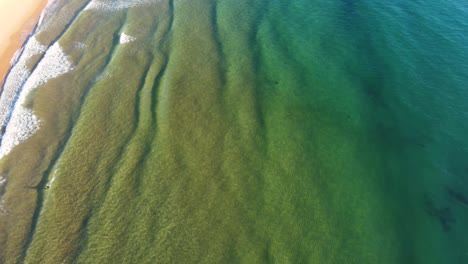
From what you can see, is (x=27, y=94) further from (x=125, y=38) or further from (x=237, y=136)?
(x=237, y=136)

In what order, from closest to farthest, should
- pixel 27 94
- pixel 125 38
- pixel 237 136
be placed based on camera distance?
1. pixel 237 136
2. pixel 27 94
3. pixel 125 38

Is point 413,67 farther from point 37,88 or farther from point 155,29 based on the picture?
point 37,88

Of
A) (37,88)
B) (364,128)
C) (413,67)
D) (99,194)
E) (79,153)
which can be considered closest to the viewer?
(99,194)

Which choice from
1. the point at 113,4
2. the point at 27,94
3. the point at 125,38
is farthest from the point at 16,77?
the point at 113,4

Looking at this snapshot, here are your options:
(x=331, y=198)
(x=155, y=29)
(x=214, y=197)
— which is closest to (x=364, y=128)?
(x=331, y=198)

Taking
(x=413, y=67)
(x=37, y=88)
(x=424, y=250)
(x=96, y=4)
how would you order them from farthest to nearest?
(x=96, y=4), (x=413, y=67), (x=37, y=88), (x=424, y=250)

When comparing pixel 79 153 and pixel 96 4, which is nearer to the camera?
pixel 79 153

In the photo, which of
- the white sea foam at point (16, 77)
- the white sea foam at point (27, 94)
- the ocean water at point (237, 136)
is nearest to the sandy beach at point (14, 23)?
the white sea foam at point (16, 77)

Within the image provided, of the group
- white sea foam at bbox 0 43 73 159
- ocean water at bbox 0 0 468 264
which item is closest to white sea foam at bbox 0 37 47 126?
ocean water at bbox 0 0 468 264
